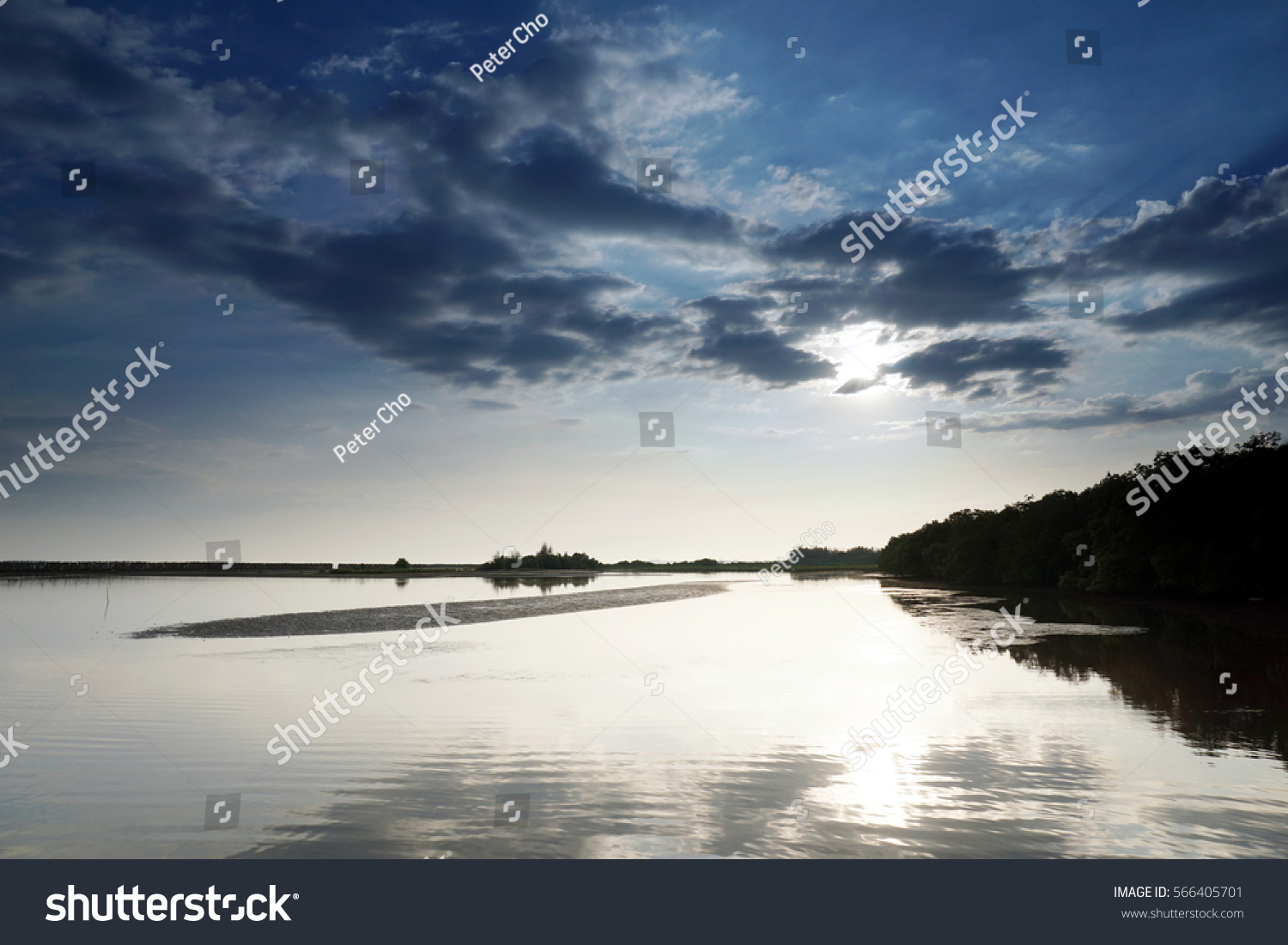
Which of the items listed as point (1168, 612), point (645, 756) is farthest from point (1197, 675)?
point (1168, 612)

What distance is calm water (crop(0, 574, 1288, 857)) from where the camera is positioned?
33.2ft

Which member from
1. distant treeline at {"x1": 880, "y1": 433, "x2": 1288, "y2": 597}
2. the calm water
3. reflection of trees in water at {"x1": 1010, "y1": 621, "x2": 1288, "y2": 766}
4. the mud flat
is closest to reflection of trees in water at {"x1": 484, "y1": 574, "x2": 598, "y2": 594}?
the mud flat

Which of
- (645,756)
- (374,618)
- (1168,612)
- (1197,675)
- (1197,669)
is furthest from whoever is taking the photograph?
(1168,612)

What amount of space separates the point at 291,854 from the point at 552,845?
339 centimetres

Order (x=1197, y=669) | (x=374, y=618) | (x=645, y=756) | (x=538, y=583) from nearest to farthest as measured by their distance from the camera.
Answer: (x=645, y=756)
(x=1197, y=669)
(x=374, y=618)
(x=538, y=583)

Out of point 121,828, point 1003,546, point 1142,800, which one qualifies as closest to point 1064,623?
point 1142,800

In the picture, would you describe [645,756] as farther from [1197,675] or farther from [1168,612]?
[1168,612]

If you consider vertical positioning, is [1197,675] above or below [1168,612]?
above

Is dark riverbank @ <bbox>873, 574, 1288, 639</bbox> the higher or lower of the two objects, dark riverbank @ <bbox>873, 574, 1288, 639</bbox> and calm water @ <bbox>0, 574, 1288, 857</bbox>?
the lower

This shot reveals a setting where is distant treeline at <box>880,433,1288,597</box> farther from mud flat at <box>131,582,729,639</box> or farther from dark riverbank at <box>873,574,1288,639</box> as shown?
mud flat at <box>131,582,729,639</box>

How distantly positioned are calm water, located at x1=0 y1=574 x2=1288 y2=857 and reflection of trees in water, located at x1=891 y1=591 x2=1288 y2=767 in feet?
0.59

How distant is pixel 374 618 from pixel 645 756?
37.6m

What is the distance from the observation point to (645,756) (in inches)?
572

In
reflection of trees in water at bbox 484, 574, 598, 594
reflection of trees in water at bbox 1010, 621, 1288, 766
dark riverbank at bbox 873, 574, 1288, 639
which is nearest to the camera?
reflection of trees in water at bbox 1010, 621, 1288, 766
